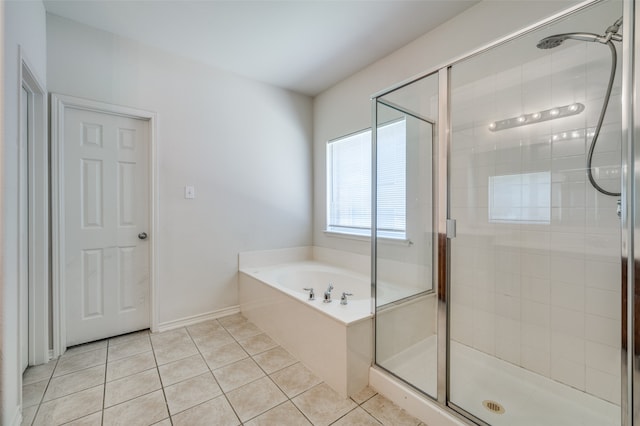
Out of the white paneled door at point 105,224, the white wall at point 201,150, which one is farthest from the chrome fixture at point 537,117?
the white paneled door at point 105,224

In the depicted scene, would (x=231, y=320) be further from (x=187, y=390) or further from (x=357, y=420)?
(x=357, y=420)

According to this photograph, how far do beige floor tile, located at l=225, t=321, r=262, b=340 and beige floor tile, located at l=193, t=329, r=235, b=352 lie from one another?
0.06 metres

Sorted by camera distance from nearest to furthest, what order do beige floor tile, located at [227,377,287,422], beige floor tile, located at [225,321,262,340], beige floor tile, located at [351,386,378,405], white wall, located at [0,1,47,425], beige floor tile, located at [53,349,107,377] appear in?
white wall, located at [0,1,47,425] < beige floor tile, located at [227,377,287,422] < beige floor tile, located at [351,386,378,405] < beige floor tile, located at [53,349,107,377] < beige floor tile, located at [225,321,262,340]

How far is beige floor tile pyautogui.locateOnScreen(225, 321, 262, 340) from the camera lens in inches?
95.5

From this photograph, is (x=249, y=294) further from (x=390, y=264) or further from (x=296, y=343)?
(x=390, y=264)

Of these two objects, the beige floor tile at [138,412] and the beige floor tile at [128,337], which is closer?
the beige floor tile at [138,412]

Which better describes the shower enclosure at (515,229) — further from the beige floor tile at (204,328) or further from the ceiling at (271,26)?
the beige floor tile at (204,328)

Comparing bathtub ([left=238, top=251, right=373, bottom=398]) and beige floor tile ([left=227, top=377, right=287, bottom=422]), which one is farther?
bathtub ([left=238, top=251, right=373, bottom=398])

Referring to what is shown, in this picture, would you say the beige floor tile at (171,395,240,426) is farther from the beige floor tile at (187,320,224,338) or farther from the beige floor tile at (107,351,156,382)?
the beige floor tile at (187,320,224,338)

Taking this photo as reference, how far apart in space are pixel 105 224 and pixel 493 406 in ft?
9.94

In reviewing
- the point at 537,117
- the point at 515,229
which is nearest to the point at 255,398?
the point at 515,229

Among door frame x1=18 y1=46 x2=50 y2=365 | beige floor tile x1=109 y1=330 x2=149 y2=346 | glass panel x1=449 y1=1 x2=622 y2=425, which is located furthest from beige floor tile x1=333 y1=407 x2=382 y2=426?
door frame x1=18 y1=46 x2=50 y2=365

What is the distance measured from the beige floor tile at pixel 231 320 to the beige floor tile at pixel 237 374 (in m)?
0.74

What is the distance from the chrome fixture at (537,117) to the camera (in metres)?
1.55
